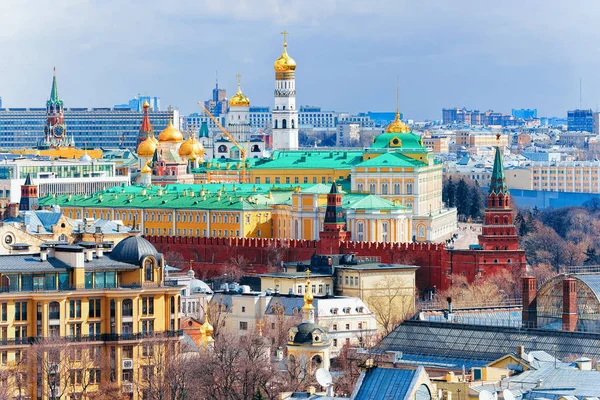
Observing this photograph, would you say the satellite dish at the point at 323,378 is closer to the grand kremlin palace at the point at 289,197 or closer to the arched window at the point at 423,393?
the arched window at the point at 423,393

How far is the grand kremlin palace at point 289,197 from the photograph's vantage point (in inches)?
4966

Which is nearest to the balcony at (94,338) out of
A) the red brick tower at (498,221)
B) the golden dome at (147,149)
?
the red brick tower at (498,221)

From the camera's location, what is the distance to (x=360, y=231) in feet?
401

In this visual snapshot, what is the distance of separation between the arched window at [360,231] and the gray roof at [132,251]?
5414 centimetres

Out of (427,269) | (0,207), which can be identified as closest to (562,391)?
(427,269)

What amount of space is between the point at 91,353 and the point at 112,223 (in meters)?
29.6

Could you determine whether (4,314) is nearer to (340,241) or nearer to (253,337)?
(253,337)

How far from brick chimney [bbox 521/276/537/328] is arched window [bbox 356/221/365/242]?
152 ft

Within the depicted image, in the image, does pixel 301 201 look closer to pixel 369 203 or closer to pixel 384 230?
pixel 369 203

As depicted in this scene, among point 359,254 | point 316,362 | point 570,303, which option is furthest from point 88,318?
point 359,254

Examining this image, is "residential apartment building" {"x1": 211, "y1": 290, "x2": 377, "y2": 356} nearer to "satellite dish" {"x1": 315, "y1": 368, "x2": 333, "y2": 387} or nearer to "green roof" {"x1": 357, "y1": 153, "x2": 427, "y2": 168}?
"satellite dish" {"x1": 315, "y1": 368, "x2": 333, "y2": 387}

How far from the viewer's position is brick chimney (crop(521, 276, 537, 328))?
7262 cm

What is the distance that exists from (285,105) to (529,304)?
95507 millimetres

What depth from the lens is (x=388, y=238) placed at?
123m
